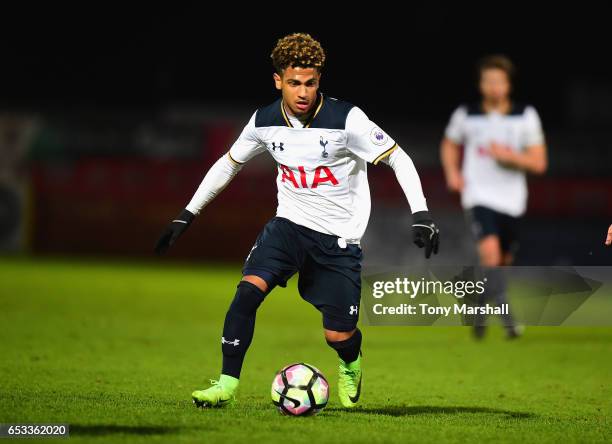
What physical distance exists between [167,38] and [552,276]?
2147cm

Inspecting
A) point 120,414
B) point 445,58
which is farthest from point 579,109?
point 120,414

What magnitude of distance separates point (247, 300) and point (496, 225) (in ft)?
16.2

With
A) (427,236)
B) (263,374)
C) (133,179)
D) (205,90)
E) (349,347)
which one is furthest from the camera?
(205,90)

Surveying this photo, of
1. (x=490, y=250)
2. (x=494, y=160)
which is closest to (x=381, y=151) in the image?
(x=490, y=250)

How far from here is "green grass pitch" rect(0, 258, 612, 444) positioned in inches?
215

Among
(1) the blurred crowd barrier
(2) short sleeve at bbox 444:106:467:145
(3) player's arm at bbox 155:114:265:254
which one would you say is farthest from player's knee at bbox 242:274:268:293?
(1) the blurred crowd barrier

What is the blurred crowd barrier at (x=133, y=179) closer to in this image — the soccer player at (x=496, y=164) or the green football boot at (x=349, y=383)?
the soccer player at (x=496, y=164)

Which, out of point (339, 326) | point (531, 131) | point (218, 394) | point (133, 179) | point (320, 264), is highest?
point (133, 179)

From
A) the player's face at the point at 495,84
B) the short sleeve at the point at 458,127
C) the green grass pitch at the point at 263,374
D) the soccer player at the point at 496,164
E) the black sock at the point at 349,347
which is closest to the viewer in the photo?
the green grass pitch at the point at 263,374

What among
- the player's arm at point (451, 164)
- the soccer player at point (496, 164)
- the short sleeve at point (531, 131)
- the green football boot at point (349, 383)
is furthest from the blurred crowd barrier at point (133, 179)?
the green football boot at point (349, 383)

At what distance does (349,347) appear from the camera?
6355 mm

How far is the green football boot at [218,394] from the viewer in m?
5.87

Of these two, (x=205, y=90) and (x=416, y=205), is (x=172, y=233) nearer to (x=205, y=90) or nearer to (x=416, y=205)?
(x=416, y=205)

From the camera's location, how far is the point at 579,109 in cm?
2236
